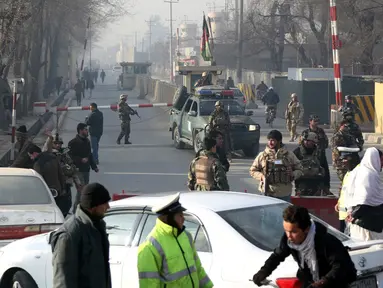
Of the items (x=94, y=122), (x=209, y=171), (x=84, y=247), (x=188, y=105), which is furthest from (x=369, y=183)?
(x=188, y=105)

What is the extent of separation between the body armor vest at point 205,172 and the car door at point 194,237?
3935 millimetres

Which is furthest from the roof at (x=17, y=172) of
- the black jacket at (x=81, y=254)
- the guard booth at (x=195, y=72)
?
the guard booth at (x=195, y=72)

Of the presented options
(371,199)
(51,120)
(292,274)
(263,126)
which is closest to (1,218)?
(371,199)

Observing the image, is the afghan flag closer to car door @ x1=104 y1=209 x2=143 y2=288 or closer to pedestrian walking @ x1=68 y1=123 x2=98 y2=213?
pedestrian walking @ x1=68 y1=123 x2=98 y2=213

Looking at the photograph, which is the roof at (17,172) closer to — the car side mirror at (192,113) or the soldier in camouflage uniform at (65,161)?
the soldier in camouflage uniform at (65,161)

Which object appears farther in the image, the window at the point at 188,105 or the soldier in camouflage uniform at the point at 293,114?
the soldier in camouflage uniform at the point at 293,114

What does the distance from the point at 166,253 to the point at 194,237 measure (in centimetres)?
166

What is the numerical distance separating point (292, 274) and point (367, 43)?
1416 inches

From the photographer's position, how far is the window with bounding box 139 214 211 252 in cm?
741

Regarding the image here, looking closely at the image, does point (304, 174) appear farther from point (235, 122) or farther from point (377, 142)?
point (377, 142)

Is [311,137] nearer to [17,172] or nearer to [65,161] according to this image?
[65,161]

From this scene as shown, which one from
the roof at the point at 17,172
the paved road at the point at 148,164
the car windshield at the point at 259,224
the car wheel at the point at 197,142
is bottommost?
the paved road at the point at 148,164

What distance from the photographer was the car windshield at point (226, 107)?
25172 millimetres

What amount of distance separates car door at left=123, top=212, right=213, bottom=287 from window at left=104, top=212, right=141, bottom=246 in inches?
4.2
